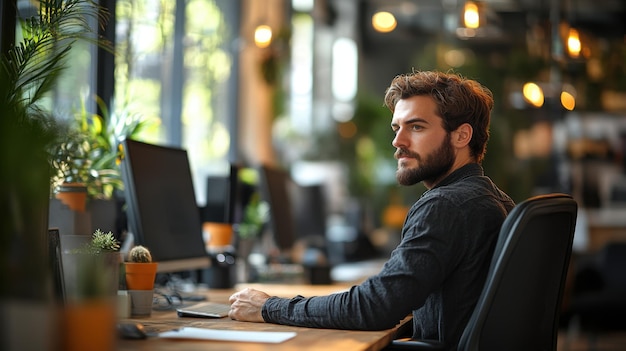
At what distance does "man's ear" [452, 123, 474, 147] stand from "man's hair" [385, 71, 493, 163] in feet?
0.04

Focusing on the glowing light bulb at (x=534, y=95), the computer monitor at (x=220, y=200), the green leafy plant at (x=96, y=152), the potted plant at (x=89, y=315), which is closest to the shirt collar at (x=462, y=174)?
the green leafy plant at (x=96, y=152)

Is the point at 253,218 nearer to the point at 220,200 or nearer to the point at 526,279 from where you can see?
the point at 220,200

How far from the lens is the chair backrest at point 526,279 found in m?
2.27

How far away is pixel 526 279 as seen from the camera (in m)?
2.38

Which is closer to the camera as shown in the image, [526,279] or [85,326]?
[85,326]

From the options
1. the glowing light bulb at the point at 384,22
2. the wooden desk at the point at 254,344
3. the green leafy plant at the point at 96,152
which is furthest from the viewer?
the glowing light bulb at the point at 384,22

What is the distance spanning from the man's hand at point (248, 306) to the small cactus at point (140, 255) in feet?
1.15

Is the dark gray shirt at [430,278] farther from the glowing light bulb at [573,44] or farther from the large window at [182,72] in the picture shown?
the glowing light bulb at [573,44]

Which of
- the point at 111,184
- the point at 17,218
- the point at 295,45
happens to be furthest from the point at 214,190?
the point at 295,45

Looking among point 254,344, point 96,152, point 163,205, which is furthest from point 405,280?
point 96,152

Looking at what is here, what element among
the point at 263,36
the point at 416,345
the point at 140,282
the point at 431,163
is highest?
the point at 263,36

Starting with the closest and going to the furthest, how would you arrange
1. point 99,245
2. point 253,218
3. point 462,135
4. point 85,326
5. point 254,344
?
point 85,326, point 254,344, point 99,245, point 462,135, point 253,218

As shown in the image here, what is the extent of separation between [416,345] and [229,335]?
51 centimetres

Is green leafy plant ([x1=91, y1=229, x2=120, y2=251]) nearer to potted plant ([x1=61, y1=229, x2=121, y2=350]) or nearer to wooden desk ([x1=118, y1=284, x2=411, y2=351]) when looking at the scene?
wooden desk ([x1=118, y1=284, x2=411, y2=351])
